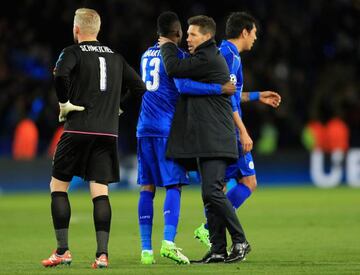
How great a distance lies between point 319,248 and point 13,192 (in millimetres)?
13648

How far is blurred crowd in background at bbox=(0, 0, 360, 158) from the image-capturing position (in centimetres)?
2669

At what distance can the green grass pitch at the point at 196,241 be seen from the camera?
880 centimetres

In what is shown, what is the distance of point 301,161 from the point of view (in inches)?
1009

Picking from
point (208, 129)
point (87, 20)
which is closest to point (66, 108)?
point (87, 20)

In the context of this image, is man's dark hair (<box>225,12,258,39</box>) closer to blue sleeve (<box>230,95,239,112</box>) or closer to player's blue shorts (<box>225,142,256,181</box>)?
blue sleeve (<box>230,95,239,112</box>)

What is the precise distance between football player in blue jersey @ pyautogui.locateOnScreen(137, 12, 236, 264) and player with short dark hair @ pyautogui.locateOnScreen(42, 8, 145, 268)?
580 millimetres

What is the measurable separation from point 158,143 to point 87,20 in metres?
1.39

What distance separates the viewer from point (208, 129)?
29.8ft

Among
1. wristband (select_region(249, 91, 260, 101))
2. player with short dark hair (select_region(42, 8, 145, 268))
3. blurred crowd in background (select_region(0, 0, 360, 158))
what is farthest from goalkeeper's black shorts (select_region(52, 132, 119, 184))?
blurred crowd in background (select_region(0, 0, 360, 158))

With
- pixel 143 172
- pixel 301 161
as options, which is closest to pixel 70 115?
pixel 143 172

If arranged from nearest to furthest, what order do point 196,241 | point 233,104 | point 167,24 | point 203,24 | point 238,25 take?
point 203,24 → point 167,24 → point 233,104 → point 238,25 → point 196,241

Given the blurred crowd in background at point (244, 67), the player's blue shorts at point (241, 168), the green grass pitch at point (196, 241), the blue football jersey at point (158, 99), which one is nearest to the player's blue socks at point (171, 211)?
the green grass pitch at point (196, 241)

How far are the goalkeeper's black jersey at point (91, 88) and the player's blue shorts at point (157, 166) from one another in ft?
1.99

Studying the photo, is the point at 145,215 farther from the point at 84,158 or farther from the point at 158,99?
the point at 158,99
